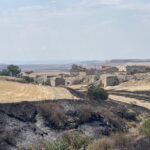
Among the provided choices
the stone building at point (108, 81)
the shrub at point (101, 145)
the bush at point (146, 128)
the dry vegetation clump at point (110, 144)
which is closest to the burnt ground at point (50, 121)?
the bush at point (146, 128)

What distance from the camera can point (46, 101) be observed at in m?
47.0

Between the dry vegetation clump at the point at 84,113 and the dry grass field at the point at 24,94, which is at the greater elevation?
the dry grass field at the point at 24,94

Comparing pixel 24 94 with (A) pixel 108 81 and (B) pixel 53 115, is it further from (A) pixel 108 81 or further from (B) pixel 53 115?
(A) pixel 108 81

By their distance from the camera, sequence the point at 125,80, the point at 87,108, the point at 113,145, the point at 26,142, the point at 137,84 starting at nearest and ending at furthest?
the point at 113,145, the point at 26,142, the point at 87,108, the point at 137,84, the point at 125,80

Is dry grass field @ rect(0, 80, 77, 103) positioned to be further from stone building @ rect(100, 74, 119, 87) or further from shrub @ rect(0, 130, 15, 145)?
stone building @ rect(100, 74, 119, 87)

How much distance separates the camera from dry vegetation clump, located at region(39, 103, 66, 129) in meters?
41.9

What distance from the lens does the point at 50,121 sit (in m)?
42.0

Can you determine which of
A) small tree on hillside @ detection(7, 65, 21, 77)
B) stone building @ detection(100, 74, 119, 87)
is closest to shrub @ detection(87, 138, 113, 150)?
small tree on hillside @ detection(7, 65, 21, 77)

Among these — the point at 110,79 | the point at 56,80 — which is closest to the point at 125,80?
the point at 110,79

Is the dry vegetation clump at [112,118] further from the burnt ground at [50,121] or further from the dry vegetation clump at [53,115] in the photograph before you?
the dry vegetation clump at [53,115]

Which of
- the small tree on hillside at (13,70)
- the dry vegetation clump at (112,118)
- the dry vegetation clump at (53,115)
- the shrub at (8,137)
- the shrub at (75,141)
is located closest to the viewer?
the shrub at (75,141)

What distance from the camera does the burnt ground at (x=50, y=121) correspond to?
37938 millimetres

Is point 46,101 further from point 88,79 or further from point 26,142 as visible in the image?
point 88,79

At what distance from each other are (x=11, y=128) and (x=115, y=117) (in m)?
10.8
